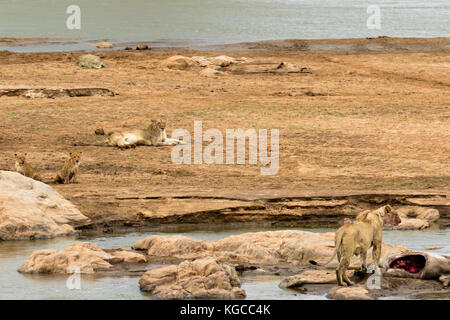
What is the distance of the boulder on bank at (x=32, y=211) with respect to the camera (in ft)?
55.5

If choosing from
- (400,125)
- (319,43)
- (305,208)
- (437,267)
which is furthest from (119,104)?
(319,43)

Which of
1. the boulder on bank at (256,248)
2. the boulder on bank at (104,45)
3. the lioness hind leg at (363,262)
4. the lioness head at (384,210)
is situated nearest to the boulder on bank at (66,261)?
the boulder on bank at (256,248)

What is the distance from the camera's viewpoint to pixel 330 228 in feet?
59.0

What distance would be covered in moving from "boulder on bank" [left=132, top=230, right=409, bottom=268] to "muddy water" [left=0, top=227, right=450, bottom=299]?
842mm

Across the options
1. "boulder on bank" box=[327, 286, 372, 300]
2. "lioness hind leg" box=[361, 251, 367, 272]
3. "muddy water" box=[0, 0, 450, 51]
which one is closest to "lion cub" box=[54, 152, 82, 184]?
"lioness hind leg" box=[361, 251, 367, 272]

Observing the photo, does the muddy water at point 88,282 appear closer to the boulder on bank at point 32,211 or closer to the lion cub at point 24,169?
the boulder on bank at point 32,211

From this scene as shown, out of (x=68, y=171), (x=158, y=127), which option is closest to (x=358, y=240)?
(x=68, y=171)

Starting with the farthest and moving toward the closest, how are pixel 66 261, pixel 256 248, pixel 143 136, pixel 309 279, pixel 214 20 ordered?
pixel 214 20 < pixel 143 136 < pixel 256 248 < pixel 66 261 < pixel 309 279

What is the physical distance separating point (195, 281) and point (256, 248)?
2.18 meters

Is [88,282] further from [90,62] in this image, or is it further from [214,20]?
[214,20]

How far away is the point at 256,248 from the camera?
51.3 feet

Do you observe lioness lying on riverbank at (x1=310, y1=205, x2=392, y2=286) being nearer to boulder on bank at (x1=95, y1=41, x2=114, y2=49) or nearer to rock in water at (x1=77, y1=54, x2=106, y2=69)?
rock in water at (x1=77, y1=54, x2=106, y2=69)

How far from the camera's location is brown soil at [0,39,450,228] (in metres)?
20.0

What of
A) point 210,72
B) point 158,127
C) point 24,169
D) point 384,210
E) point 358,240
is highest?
point 210,72
